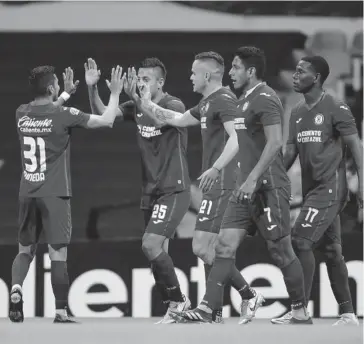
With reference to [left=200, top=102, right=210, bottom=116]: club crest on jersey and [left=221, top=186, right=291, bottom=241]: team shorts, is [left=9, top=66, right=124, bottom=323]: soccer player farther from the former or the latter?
[left=221, top=186, right=291, bottom=241]: team shorts

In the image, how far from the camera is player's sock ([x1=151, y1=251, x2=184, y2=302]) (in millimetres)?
8391

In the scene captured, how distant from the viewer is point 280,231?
7.78 metres

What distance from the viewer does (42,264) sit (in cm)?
1030

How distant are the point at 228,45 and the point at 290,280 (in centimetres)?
415

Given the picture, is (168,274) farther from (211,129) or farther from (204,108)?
(204,108)

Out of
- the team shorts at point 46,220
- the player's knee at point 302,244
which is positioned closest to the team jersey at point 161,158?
the team shorts at point 46,220

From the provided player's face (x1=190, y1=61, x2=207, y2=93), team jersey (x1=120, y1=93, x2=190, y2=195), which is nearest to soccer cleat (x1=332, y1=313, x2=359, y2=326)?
team jersey (x1=120, y1=93, x2=190, y2=195)

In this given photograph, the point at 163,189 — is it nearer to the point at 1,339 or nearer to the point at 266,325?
the point at 266,325

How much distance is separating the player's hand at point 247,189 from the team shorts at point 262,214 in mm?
193

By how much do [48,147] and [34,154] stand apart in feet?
0.38

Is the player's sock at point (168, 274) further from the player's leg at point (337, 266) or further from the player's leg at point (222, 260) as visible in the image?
the player's leg at point (337, 266)

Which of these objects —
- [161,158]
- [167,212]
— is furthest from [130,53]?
[167,212]

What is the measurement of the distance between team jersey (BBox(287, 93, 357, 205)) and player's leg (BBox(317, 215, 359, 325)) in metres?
0.26

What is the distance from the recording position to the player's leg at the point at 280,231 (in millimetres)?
7777
